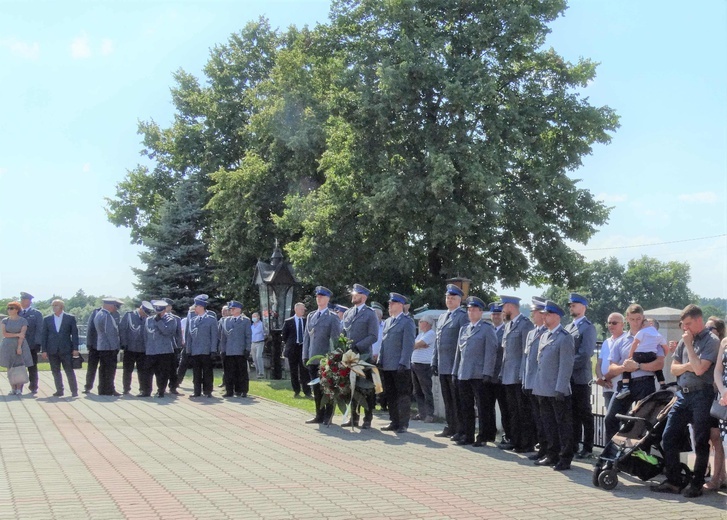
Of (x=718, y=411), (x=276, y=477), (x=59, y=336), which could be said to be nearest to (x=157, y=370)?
(x=59, y=336)

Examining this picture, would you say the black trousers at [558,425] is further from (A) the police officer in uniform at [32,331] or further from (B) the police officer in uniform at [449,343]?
(A) the police officer in uniform at [32,331]

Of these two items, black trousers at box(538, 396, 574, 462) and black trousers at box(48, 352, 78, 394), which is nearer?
black trousers at box(538, 396, 574, 462)

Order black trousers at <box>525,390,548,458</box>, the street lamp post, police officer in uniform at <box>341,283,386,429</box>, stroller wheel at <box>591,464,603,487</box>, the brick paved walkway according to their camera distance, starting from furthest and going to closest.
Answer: the street lamp post
police officer in uniform at <box>341,283,386,429</box>
black trousers at <box>525,390,548,458</box>
stroller wheel at <box>591,464,603,487</box>
the brick paved walkway

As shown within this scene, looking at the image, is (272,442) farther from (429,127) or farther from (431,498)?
(429,127)

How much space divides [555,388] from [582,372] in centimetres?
80

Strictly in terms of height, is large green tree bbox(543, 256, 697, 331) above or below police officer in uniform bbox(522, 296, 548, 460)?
above

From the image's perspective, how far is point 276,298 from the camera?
2417 centimetres

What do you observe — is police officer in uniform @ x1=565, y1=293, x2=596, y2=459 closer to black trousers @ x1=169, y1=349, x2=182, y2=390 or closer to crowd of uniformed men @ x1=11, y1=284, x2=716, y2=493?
crowd of uniformed men @ x1=11, y1=284, x2=716, y2=493

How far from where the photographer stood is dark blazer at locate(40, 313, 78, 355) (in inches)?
695

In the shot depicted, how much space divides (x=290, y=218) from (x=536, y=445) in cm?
2150

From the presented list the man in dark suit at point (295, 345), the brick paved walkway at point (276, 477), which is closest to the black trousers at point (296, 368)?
the man in dark suit at point (295, 345)

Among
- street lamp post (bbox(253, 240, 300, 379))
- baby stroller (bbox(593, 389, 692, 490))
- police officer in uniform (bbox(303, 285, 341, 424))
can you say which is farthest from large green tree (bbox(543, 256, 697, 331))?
baby stroller (bbox(593, 389, 692, 490))

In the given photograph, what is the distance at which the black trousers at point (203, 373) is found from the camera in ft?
59.9

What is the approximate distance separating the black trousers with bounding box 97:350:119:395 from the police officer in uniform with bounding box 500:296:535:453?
30.9ft
